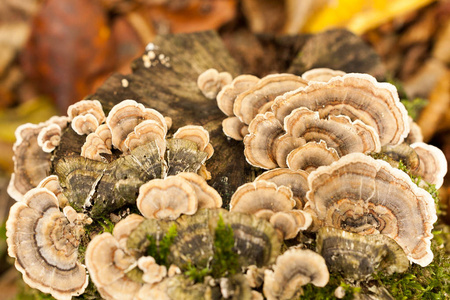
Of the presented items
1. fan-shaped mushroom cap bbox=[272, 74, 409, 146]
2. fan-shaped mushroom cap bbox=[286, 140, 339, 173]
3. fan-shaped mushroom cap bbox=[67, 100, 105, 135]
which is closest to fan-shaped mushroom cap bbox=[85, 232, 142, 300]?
fan-shaped mushroom cap bbox=[67, 100, 105, 135]

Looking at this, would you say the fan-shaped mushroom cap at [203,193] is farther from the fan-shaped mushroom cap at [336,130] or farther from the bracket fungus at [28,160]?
the bracket fungus at [28,160]

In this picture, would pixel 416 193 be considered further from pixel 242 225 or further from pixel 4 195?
pixel 4 195

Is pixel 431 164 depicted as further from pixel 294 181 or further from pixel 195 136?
pixel 195 136

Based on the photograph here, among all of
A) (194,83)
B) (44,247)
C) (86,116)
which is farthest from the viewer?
(194,83)

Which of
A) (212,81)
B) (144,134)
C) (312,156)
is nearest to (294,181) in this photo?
(312,156)

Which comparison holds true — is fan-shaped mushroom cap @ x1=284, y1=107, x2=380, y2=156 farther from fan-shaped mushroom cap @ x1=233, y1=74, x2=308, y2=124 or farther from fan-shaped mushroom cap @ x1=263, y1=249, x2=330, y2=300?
fan-shaped mushroom cap @ x1=263, y1=249, x2=330, y2=300

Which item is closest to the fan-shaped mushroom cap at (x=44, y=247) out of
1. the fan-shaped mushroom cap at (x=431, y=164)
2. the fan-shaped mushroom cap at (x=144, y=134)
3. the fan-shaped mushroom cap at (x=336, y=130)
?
the fan-shaped mushroom cap at (x=144, y=134)
